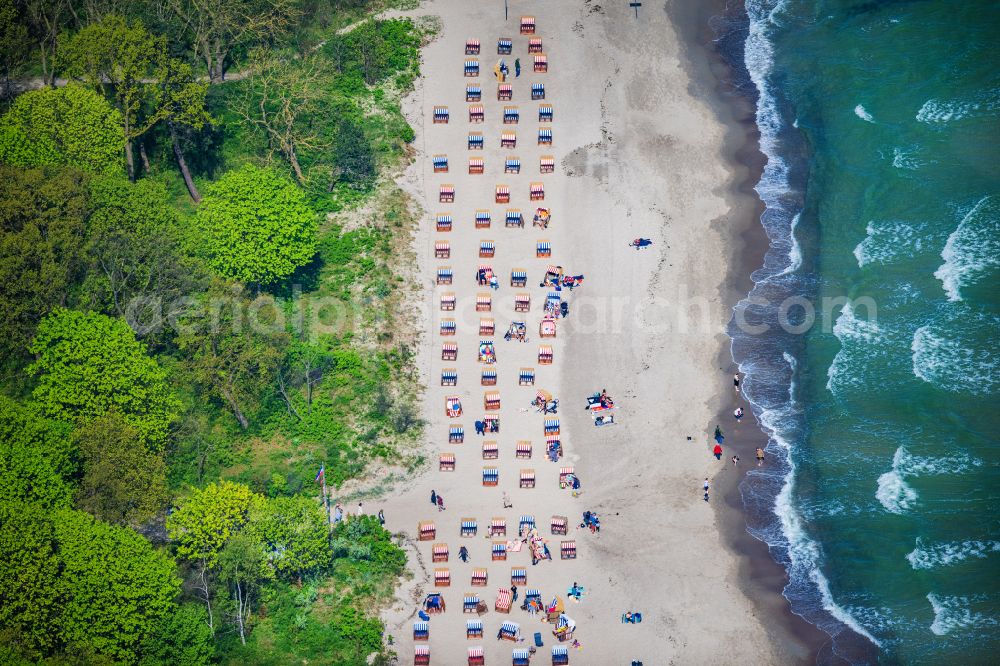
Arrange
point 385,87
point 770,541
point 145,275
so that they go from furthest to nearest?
point 385,87, point 145,275, point 770,541

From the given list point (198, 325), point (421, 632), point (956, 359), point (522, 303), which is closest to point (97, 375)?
point (198, 325)

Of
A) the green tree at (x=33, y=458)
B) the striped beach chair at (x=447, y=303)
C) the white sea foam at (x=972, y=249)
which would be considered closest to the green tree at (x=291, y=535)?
the green tree at (x=33, y=458)

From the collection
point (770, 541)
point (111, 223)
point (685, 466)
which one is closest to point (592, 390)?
point (685, 466)

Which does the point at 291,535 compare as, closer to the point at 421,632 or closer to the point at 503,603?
the point at 421,632

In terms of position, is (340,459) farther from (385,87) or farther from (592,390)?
(385,87)

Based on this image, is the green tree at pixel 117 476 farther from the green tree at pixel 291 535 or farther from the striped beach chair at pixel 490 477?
the striped beach chair at pixel 490 477
